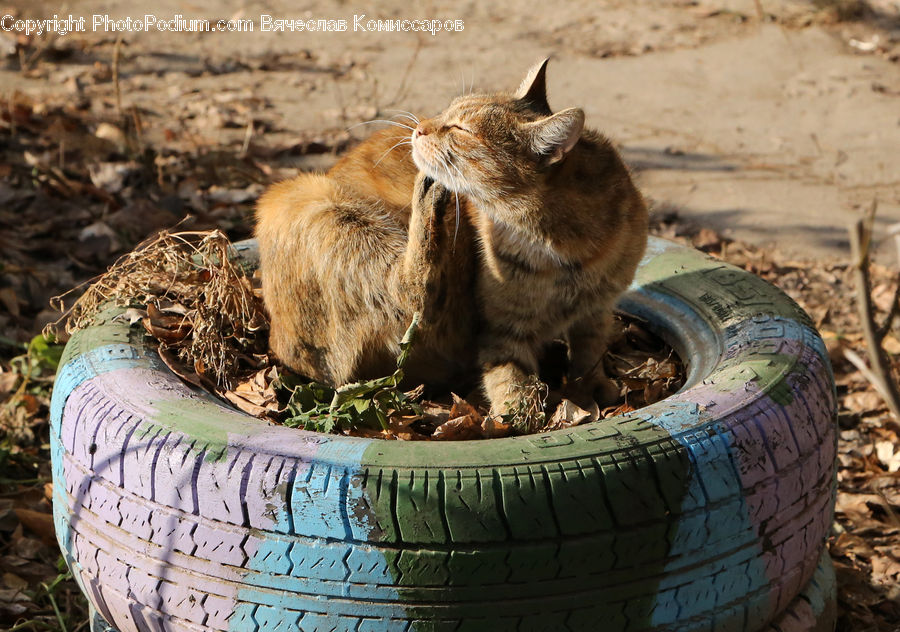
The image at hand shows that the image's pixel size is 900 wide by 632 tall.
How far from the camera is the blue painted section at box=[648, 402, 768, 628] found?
2.15m

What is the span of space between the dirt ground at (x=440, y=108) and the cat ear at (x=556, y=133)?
3.38 ft

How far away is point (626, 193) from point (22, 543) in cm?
258

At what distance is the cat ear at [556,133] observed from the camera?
2.87m

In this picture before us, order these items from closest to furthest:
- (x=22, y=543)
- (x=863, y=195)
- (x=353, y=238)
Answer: (x=353, y=238), (x=22, y=543), (x=863, y=195)

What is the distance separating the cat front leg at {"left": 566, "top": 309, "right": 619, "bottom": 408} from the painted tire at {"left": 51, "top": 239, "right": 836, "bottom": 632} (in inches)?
24.5

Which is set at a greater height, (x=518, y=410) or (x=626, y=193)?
(x=626, y=193)

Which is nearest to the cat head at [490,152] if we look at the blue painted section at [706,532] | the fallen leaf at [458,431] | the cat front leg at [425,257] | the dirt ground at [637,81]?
the cat front leg at [425,257]

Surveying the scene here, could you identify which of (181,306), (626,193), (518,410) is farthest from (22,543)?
(626,193)

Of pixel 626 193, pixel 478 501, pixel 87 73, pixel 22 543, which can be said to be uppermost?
pixel 626 193

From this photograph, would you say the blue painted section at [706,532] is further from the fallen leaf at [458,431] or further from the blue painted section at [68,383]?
the blue painted section at [68,383]

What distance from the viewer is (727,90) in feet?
25.3

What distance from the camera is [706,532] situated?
2.17 m

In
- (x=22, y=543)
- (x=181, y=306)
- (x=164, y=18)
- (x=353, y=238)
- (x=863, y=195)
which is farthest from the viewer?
(x=164, y=18)

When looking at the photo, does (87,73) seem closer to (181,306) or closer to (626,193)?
(181,306)
